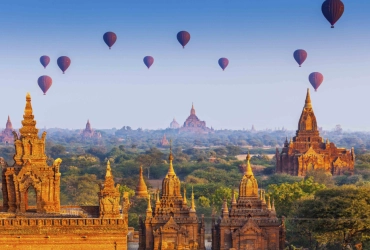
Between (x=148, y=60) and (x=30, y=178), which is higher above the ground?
(x=148, y=60)

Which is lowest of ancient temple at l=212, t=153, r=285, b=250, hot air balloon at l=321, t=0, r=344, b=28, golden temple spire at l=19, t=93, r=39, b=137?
ancient temple at l=212, t=153, r=285, b=250

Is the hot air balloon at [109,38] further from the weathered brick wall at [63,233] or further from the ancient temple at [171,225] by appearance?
the weathered brick wall at [63,233]

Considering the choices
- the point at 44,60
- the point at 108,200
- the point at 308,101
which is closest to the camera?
the point at 108,200

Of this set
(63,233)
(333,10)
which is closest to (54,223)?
(63,233)

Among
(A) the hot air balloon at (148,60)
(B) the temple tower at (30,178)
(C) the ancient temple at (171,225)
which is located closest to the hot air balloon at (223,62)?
(A) the hot air balloon at (148,60)

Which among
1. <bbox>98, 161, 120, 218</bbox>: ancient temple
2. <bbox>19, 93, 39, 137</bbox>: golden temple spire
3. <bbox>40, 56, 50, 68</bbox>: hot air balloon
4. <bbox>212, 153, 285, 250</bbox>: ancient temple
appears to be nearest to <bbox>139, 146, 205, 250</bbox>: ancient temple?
<bbox>212, 153, 285, 250</bbox>: ancient temple

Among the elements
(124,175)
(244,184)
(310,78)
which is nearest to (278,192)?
(244,184)

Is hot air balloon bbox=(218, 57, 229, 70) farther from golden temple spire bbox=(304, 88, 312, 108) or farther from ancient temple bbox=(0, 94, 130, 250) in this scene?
ancient temple bbox=(0, 94, 130, 250)

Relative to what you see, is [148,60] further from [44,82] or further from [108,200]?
[108,200]
